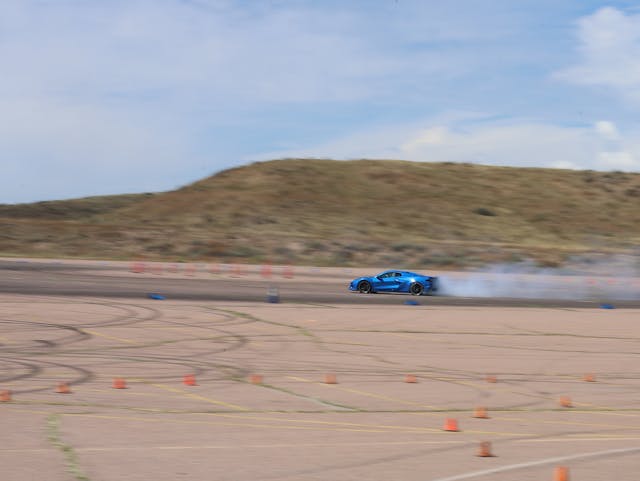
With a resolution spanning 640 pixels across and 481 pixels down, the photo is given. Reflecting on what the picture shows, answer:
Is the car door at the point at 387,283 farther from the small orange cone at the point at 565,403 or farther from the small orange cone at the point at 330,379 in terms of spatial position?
the small orange cone at the point at 565,403

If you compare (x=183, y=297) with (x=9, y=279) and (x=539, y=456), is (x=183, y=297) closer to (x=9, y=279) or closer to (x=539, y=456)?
(x=9, y=279)

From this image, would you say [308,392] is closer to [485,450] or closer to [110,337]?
[485,450]

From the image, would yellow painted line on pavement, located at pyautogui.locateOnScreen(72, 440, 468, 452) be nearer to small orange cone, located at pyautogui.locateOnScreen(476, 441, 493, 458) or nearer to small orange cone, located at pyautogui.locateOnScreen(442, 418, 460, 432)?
small orange cone, located at pyautogui.locateOnScreen(442, 418, 460, 432)

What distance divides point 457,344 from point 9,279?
68.4 feet

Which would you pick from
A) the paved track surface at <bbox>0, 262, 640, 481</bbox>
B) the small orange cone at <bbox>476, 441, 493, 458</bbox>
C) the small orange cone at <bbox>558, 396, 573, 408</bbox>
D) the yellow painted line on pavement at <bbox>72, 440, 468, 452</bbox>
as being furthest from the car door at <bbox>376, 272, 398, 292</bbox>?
the small orange cone at <bbox>476, 441, 493, 458</bbox>

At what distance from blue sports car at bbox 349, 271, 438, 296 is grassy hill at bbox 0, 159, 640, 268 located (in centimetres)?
1966

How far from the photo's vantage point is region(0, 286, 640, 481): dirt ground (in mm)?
9773

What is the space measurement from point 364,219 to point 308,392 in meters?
61.4

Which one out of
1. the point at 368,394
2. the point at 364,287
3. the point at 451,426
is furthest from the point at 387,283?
Answer: the point at 451,426

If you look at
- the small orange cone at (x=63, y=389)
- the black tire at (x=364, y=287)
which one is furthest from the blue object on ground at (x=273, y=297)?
the small orange cone at (x=63, y=389)

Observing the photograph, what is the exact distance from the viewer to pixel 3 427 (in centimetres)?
1119

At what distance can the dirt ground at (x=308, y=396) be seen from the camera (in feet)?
32.1

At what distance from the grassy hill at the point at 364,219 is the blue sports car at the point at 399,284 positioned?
19658mm

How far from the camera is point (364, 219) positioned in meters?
75.9
